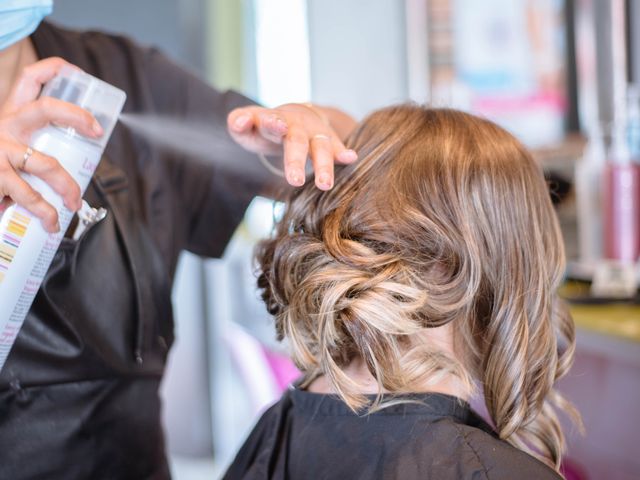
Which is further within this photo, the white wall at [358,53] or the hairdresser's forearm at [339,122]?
the white wall at [358,53]

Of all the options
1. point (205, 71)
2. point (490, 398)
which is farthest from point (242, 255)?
point (490, 398)

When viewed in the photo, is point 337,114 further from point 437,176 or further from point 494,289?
point 494,289

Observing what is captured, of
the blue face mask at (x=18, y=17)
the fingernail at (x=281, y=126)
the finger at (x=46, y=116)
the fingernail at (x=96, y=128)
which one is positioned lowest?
the fingernail at (x=281, y=126)

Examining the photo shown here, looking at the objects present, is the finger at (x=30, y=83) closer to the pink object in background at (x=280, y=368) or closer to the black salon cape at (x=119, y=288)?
the black salon cape at (x=119, y=288)

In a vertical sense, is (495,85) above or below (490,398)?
above

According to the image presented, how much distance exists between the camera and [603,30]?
2211 millimetres

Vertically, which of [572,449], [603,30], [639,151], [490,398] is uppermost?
[603,30]

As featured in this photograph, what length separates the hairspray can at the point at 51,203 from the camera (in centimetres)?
89

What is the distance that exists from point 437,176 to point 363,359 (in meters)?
0.25

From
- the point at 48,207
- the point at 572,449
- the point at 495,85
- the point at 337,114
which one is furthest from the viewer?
the point at 495,85

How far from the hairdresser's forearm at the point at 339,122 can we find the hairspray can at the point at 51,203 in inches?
12.5

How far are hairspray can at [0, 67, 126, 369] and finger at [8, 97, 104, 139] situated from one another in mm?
13

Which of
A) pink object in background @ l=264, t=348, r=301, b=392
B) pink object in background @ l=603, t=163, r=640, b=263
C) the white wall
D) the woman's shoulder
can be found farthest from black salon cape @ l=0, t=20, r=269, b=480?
the white wall

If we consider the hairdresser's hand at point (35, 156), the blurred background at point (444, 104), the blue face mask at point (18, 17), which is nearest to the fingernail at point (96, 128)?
the hairdresser's hand at point (35, 156)
